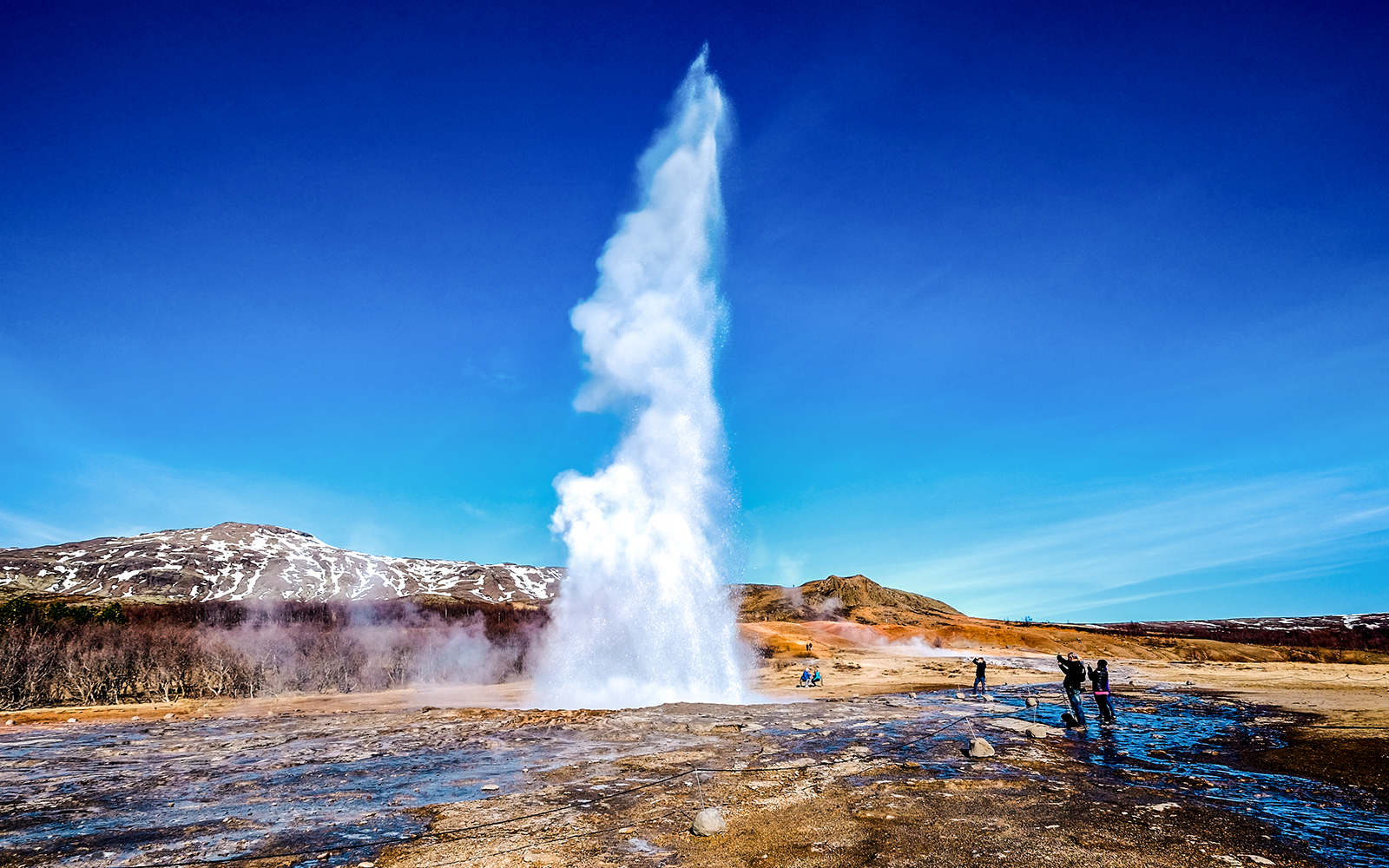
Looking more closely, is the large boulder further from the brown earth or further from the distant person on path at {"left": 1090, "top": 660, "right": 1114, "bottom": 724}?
the distant person on path at {"left": 1090, "top": 660, "right": 1114, "bottom": 724}

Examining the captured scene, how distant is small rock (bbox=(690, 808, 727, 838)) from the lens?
8.59 m

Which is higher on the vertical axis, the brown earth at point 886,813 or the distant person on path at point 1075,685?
the distant person on path at point 1075,685

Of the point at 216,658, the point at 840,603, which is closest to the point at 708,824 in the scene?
the point at 216,658

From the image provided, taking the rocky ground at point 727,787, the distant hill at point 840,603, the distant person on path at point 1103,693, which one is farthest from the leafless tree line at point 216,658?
the distant hill at point 840,603

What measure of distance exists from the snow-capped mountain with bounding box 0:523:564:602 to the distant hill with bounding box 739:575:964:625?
142 ft

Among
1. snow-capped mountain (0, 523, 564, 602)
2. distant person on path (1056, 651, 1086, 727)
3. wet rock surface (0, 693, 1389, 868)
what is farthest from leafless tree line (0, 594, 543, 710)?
snow-capped mountain (0, 523, 564, 602)

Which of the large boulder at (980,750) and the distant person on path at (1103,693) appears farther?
the distant person on path at (1103,693)

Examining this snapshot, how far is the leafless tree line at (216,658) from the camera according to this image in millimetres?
38688

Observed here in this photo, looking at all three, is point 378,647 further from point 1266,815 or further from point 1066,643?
point 1066,643

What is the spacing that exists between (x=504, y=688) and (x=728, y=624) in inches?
700

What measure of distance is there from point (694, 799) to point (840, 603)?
110m

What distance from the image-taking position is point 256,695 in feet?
136

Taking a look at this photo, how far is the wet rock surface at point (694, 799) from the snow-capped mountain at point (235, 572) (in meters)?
119

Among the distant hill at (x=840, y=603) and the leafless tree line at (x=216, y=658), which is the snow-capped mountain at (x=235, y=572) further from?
the leafless tree line at (x=216, y=658)
